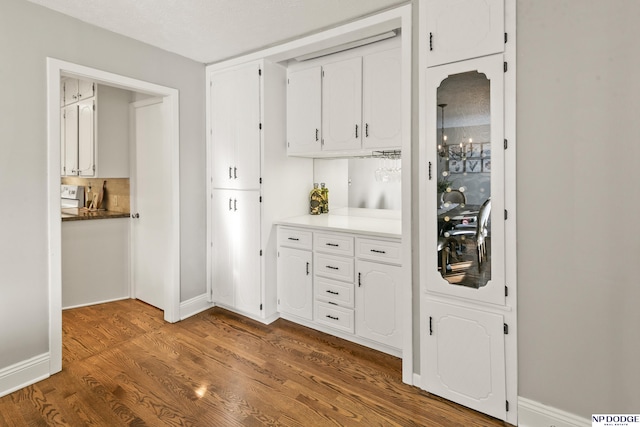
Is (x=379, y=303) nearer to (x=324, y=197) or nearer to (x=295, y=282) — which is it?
A: (x=295, y=282)

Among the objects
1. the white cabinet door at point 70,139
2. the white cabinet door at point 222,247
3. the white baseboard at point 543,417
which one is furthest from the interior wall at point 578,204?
the white cabinet door at point 70,139

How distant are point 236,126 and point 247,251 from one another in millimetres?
1228

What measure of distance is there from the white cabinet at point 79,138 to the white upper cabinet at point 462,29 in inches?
138

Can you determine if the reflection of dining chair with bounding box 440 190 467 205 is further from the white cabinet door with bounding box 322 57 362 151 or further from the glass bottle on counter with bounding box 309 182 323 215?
the glass bottle on counter with bounding box 309 182 323 215

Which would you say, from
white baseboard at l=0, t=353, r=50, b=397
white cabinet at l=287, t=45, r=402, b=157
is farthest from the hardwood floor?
white cabinet at l=287, t=45, r=402, b=157

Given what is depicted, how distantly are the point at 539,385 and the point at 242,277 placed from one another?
246cm

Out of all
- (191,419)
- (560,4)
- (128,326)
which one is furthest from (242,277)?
(560,4)

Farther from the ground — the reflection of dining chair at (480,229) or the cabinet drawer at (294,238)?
the reflection of dining chair at (480,229)

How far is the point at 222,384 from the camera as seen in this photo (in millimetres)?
2193

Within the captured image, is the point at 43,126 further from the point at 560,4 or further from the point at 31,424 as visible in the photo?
the point at 560,4

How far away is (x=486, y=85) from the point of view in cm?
Result: 187

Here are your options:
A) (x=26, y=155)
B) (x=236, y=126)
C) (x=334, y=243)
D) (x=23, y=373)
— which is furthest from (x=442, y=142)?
(x=23, y=373)

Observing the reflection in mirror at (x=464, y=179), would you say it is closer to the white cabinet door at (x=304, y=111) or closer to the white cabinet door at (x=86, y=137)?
the white cabinet door at (x=304, y=111)

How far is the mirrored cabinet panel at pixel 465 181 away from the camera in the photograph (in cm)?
185
